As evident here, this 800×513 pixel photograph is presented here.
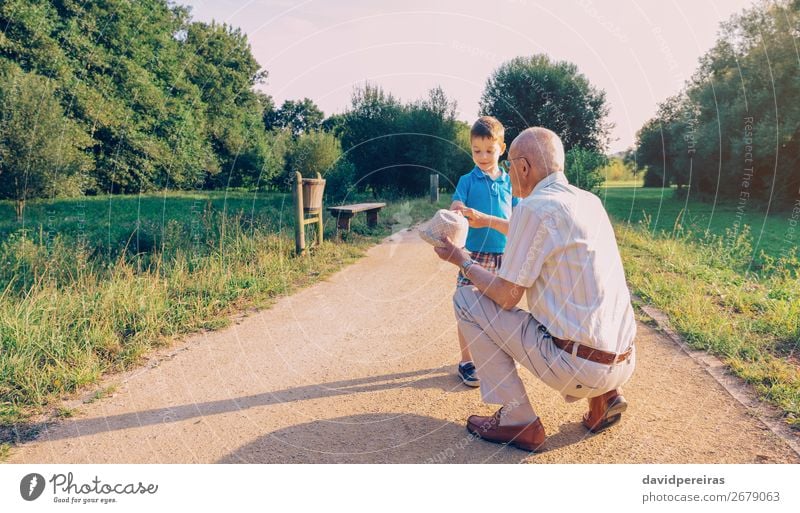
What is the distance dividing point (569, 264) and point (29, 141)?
65.6 feet

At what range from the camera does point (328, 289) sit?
23.8 ft

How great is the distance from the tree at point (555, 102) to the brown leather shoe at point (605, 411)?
17.3m

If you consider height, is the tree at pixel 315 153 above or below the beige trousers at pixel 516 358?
above

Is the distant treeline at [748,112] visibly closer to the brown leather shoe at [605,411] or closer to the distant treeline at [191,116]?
the distant treeline at [191,116]

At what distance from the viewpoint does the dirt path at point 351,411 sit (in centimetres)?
304

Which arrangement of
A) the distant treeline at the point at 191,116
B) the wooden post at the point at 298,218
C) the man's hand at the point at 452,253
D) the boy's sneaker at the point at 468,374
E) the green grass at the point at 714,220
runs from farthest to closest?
the distant treeline at the point at 191,116
the green grass at the point at 714,220
the wooden post at the point at 298,218
the boy's sneaker at the point at 468,374
the man's hand at the point at 452,253

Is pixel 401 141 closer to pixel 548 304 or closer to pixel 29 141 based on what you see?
pixel 29 141

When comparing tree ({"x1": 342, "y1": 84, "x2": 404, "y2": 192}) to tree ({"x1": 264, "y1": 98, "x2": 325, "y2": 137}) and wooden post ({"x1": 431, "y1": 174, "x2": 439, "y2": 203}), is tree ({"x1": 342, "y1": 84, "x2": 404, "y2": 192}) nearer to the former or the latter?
wooden post ({"x1": 431, "y1": 174, "x2": 439, "y2": 203})

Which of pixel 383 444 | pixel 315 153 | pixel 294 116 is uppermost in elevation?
pixel 294 116

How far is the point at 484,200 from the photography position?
4.13 m

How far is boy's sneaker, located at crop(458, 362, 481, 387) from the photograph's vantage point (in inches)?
158

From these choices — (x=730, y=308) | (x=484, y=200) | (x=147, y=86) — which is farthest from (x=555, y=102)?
(x=147, y=86)

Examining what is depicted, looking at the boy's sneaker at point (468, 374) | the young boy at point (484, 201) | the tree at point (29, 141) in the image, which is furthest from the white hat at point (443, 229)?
the tree at point (29, 141)
